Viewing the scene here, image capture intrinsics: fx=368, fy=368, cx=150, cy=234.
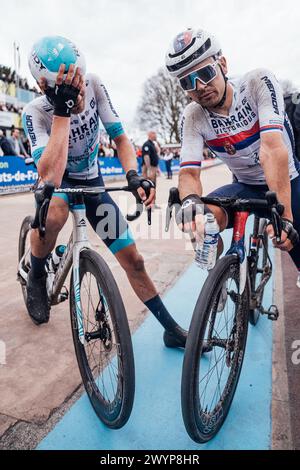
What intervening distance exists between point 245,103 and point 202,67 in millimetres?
361

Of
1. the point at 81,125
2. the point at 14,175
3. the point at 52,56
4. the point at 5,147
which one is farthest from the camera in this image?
the point at 5,147

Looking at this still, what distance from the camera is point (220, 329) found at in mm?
2053

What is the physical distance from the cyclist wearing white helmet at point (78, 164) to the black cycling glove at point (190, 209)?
239mm

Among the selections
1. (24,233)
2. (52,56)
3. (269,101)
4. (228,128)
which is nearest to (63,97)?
(52,56)

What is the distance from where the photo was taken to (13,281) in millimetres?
4266

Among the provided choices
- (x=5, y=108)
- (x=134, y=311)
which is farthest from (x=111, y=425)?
(x=5, y=108)

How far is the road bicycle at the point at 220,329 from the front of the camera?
170cm

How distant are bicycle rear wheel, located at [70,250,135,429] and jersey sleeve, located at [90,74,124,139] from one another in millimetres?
1074

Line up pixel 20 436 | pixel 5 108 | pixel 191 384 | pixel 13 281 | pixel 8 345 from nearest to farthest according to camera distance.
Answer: pixel 191 384 < pixel 20 436 < pixel 8 345 < pixel 13 281 < pixel 5 108

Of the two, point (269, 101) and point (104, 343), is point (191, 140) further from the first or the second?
point (104, 343)

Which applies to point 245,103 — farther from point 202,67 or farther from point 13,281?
point 13,281

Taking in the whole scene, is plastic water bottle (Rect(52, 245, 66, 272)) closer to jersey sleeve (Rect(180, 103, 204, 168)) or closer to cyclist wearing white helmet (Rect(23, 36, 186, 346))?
cyclist wearing white helmet (Rect(23, 36, 186, 346))

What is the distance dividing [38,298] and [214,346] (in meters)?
1.50

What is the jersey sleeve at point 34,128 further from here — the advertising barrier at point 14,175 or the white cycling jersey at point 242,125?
the advertising barrier at point 14,175
